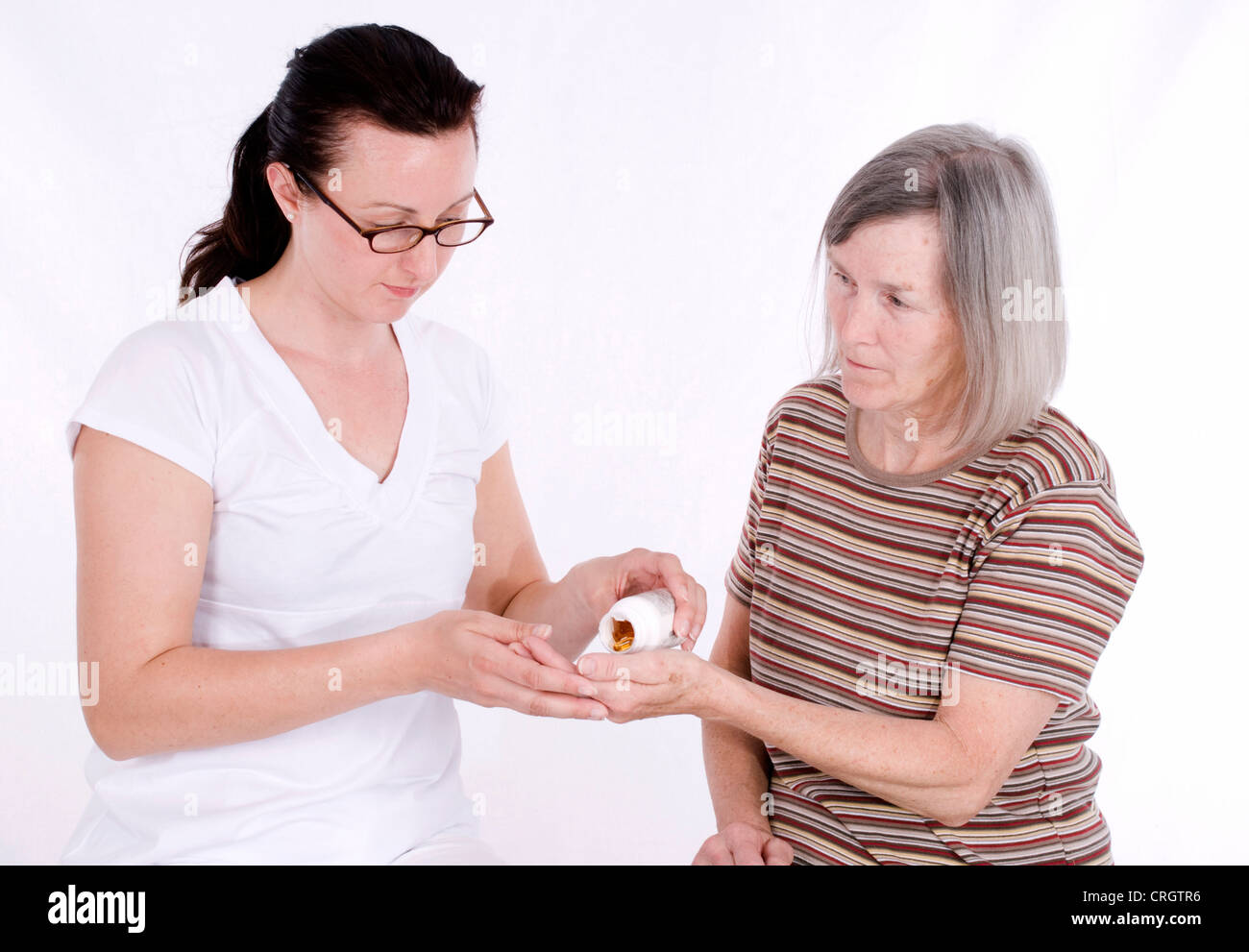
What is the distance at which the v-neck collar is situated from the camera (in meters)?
1.69

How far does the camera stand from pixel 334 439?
1.72 metres

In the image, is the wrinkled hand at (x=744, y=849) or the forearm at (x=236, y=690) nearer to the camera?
the forearm at (x=236, y=690)

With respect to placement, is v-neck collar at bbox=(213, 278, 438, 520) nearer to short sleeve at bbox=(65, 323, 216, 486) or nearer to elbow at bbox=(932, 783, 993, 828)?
short sleeve at bbox=(65, 323, 216, 486)

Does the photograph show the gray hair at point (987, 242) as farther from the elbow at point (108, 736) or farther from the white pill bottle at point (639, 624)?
the elbow at point (108, 736)

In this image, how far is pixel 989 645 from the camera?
1.58 meters

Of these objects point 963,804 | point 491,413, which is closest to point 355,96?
point 491,413

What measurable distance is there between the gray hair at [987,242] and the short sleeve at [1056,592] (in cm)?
15

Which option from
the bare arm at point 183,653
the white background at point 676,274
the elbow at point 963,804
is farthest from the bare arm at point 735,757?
the white background at point 676,274

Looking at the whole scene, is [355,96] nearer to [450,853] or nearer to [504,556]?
[504,556]

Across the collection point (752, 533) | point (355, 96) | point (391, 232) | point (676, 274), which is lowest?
point (752, 533)

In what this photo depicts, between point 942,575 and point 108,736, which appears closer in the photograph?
point 108,736

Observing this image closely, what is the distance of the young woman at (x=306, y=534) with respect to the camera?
155 centimetres

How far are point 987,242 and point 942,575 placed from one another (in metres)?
0.46

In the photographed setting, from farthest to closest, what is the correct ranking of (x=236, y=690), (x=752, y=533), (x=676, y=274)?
(x=676, y=274) < (x=752, y=533) < (x=236, y=690)
